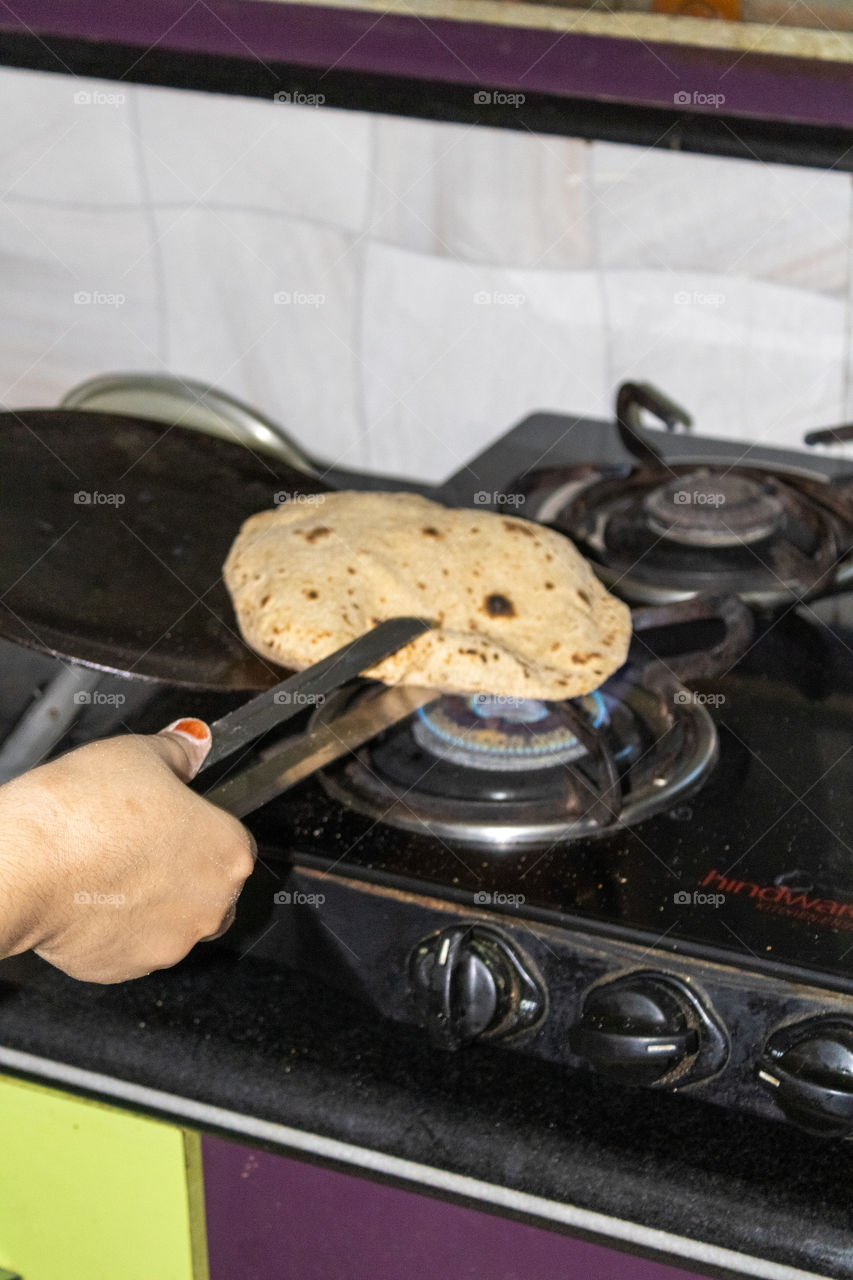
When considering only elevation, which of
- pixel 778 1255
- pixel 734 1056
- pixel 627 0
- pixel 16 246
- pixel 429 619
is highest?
pixel 627 0

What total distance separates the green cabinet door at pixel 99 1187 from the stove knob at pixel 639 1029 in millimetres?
301

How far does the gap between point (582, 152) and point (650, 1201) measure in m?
1.29

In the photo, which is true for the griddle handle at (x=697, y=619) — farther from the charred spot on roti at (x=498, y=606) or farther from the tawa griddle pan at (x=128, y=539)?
the tawa griddle pan at (x=128, y=539)

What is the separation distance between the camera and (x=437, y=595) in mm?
1073

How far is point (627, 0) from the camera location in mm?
929

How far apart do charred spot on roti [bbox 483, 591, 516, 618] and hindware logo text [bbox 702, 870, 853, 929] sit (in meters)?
0.33

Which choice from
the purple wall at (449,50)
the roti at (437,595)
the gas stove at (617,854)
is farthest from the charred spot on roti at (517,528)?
the purple wall at (449,50)

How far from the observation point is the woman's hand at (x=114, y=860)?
655mm

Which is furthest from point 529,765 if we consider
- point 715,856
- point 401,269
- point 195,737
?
point 401,269

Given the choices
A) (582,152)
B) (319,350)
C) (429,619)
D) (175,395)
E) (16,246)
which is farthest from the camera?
(16,246)

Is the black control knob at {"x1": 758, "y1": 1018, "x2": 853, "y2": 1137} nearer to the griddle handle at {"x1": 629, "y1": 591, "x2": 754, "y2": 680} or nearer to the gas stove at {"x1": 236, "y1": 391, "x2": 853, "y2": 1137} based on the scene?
the gas stove at {"x1": 236, "y1": 391, "x2": 853, "y2": 1137}

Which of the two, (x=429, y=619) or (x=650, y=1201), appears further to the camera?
(x=429, y=619)

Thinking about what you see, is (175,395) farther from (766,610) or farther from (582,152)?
(766,610)

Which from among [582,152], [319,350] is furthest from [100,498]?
[319,350]
